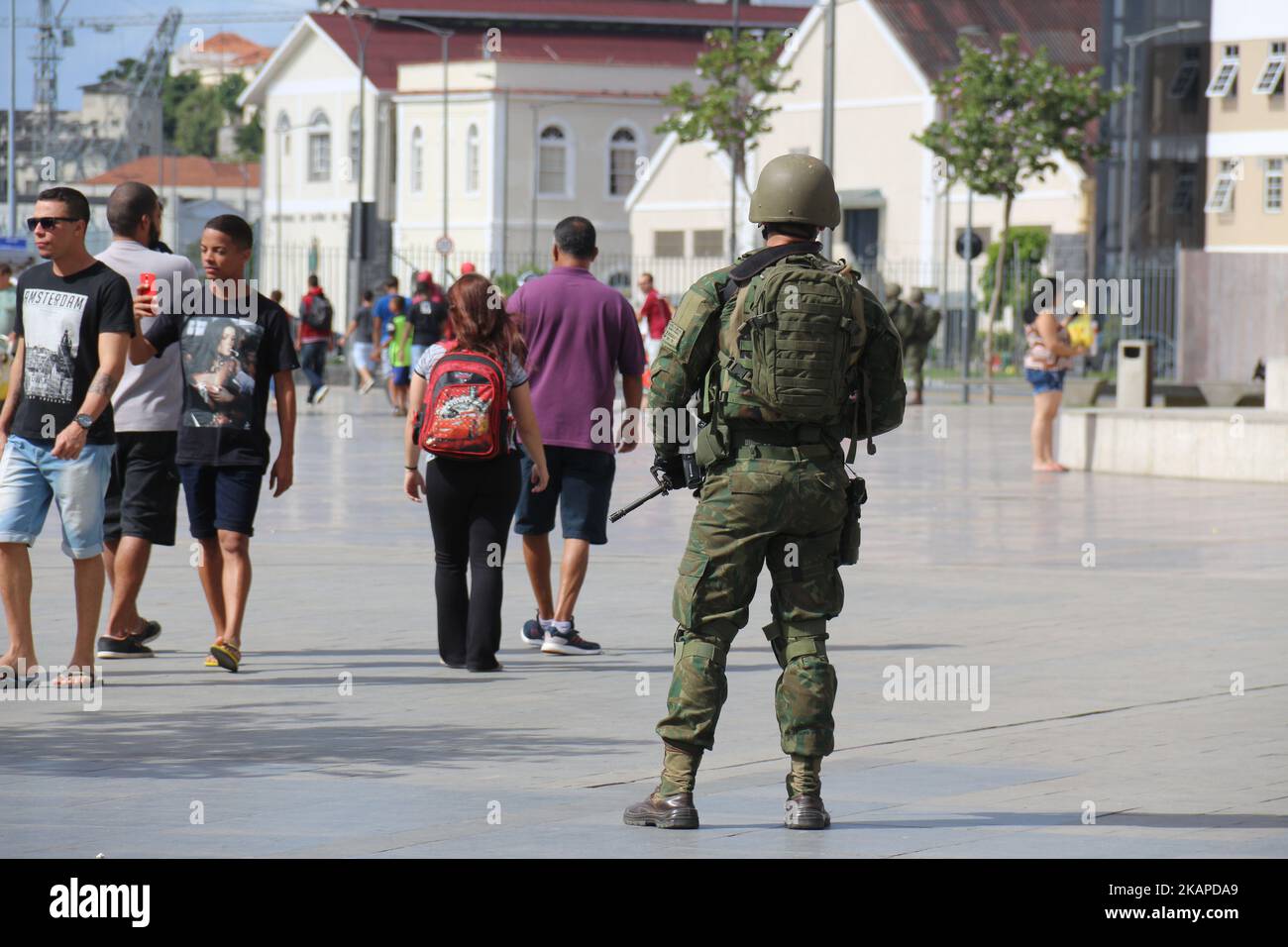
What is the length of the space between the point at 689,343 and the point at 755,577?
0.65 meters

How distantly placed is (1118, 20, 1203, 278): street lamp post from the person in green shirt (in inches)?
765

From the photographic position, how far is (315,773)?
698 cm

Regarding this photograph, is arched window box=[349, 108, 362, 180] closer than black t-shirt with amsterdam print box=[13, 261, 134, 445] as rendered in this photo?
No

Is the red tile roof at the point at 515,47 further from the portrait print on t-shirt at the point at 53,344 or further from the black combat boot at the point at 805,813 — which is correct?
the black combat boot at the point at 805,813

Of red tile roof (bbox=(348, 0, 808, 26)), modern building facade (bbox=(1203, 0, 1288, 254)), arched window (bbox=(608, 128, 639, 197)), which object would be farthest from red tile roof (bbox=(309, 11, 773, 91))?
modern building facade (bbox=(1203, 0, 1288, 254))

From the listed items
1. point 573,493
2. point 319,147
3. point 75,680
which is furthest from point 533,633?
point 319,147

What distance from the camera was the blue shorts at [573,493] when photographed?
9.95 meters

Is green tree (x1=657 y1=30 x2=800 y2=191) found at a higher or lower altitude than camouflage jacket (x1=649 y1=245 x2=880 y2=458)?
higher

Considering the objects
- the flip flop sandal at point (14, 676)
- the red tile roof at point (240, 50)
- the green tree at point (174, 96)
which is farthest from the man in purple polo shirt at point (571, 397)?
the red tile roof at point (240, 50)

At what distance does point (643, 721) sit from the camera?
26.5 ft

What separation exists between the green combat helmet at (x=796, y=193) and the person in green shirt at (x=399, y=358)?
2163 cm

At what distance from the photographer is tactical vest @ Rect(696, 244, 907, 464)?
6145mm
